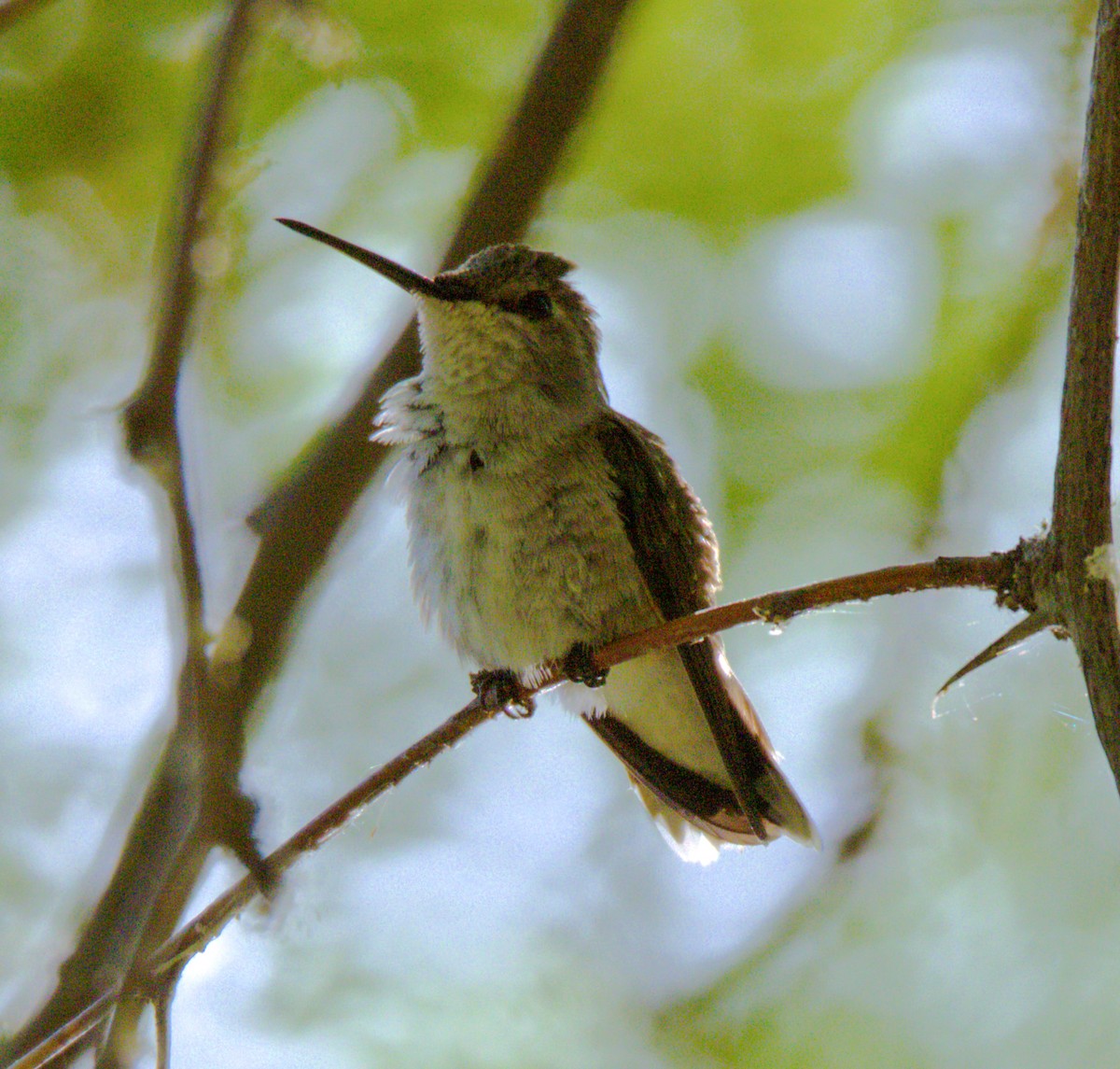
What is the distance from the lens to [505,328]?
4172 mm

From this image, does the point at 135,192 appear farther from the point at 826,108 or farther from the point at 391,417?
the point at 826,108

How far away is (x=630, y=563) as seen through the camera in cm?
368

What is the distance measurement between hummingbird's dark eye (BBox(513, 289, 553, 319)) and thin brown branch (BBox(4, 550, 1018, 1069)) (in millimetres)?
2206

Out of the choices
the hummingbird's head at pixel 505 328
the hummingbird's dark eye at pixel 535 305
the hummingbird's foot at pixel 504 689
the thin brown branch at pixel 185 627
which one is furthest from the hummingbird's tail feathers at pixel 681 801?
the thin brown branch at pixel 185 627

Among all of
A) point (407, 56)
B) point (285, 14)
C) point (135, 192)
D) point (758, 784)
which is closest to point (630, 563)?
point (758, 784)

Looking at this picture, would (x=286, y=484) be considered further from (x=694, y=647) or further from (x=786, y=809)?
(x=786, y=809)

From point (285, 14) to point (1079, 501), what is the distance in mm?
2398

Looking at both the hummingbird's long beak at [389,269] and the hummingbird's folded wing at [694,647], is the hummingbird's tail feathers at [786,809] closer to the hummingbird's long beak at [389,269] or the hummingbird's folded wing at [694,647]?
the hummingbird's folded wing at [694,647]

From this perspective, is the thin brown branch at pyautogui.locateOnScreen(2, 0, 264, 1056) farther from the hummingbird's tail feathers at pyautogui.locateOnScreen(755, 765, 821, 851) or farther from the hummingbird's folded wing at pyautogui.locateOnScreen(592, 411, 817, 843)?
the hummingbird's tail feathers at pyautogui.locateOnScreen(755, 765, 821, 851)

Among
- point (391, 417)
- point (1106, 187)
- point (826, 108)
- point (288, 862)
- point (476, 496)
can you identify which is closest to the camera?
point (1106, 187)

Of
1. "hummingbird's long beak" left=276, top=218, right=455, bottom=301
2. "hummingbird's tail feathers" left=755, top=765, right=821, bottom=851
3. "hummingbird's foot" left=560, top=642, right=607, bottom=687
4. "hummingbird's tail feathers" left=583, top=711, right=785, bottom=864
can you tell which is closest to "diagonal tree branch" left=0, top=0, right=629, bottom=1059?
"hummingbird's long beak" left=276, top=218, right=455, bottom=301

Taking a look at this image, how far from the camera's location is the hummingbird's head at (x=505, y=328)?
12.9 feet

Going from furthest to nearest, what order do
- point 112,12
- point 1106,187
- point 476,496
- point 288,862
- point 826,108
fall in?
point 826,108 < point 112,12 < point 476,496 < point 288,862 < point 1106,187

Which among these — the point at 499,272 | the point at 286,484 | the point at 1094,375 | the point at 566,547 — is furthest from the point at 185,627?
the point at 499,272
